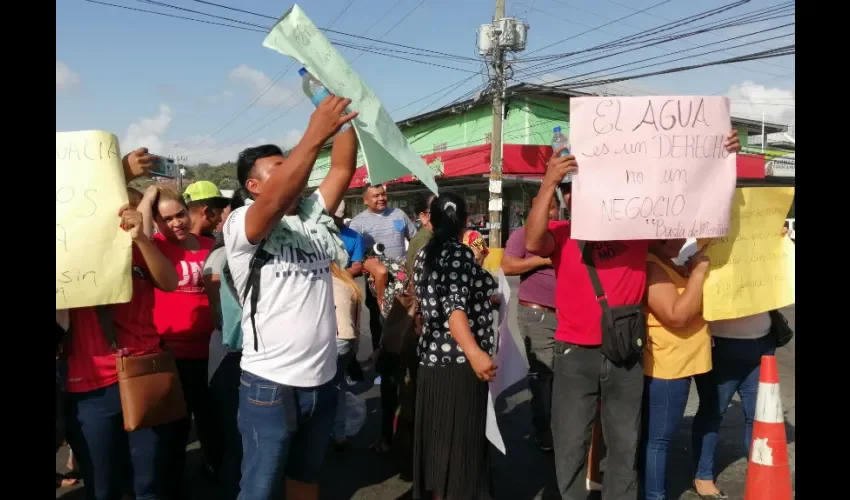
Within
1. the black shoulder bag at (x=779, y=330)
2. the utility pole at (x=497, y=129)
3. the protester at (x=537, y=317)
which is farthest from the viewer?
the utility pole at (x=497, y=129)

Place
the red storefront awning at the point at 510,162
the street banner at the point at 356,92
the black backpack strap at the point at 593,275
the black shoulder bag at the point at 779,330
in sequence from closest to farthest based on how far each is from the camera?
the street banner at the point at 356,92 → the black backpack strap at the point at 593,275 → the black shoulder bag at the point at 779,330 → the red storefront awning at the point at 510,162

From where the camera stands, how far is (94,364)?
8.14 ft

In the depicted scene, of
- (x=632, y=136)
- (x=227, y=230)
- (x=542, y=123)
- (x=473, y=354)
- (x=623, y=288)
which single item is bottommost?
(x=473, y=354)

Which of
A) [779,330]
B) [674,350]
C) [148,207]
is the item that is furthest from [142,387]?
[779,330]

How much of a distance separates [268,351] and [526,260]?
2254mm

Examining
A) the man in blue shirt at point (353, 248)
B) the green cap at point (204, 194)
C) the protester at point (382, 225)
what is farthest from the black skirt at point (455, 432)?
the protester at point (382, 225)

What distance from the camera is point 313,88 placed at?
2402 millimetres

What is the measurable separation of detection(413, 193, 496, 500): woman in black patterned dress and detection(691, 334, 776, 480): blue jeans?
4.77ft

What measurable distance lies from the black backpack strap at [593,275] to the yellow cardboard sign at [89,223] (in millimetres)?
2017

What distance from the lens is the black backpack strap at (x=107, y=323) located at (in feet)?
8.17

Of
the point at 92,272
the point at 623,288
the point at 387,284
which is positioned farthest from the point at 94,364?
the point at 623,288

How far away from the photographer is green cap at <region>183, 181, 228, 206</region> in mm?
4129

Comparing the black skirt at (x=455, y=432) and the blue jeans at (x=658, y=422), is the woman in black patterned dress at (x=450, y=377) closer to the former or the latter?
the black skirt at (x=455, y=432)

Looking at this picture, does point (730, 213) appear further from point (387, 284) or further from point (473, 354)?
point (387, 284)
